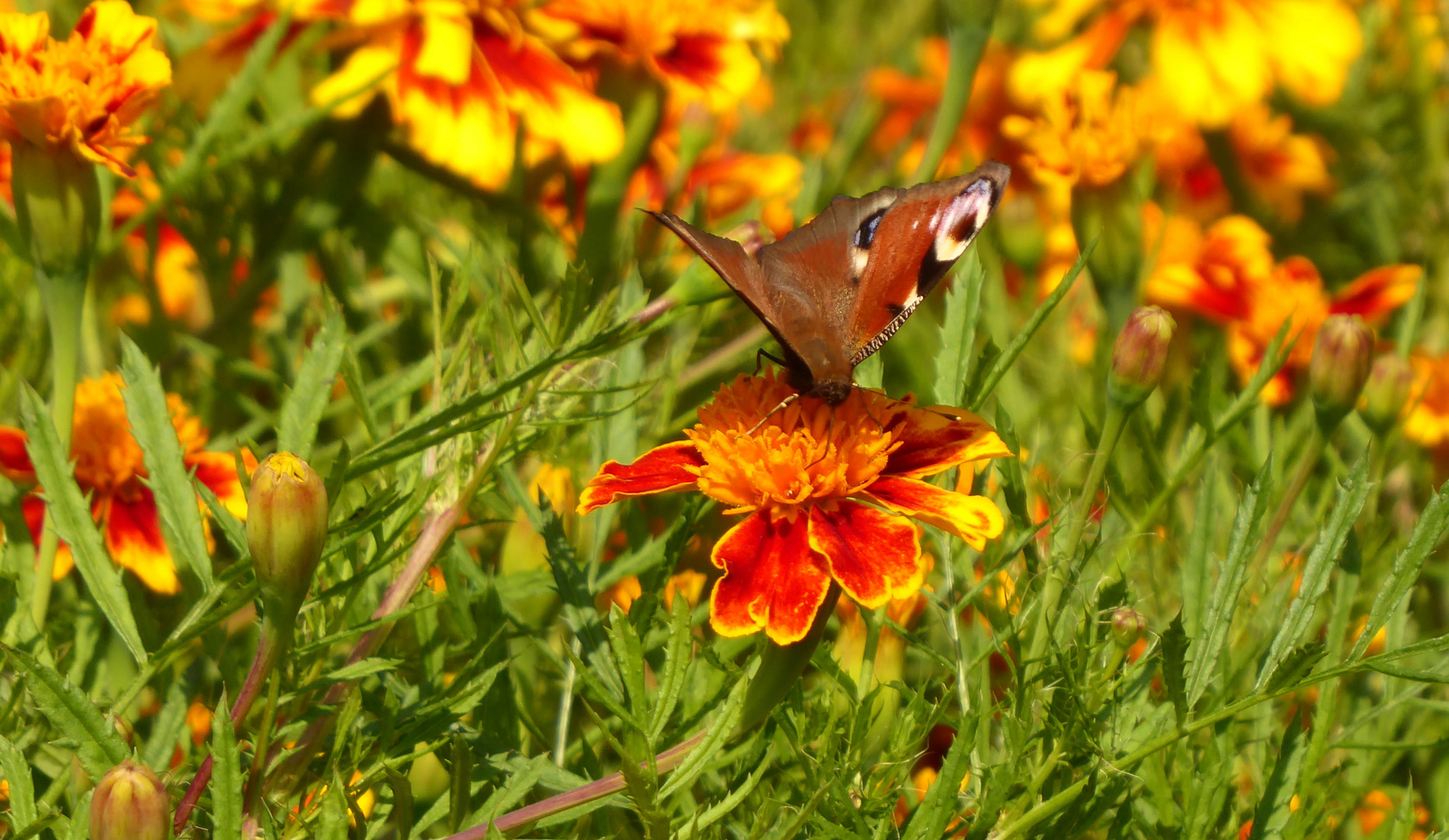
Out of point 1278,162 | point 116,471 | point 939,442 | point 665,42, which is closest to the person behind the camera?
point 939,442

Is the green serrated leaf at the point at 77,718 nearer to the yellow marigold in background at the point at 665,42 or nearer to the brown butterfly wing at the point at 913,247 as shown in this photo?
the brown butterfly wing at the point at 913,247

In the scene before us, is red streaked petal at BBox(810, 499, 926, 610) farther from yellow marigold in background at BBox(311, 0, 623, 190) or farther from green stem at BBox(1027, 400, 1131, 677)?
yellow marigold in background at BBox(311, 0, 623, 190)

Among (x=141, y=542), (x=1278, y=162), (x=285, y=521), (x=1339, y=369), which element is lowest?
(x=1278, y=162)

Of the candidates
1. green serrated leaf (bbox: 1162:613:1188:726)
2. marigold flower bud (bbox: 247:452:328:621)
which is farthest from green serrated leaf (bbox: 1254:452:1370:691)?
marigold flower bud (bbox: 247:452:328:621)

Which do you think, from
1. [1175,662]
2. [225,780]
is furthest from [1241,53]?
[225,780]

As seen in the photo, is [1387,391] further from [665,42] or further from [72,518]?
[72,518]

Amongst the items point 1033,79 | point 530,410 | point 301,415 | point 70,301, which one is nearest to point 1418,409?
point 1033,79
